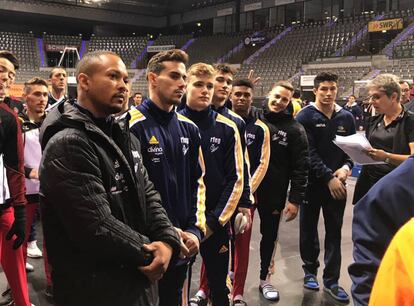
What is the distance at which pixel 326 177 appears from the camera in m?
3.34

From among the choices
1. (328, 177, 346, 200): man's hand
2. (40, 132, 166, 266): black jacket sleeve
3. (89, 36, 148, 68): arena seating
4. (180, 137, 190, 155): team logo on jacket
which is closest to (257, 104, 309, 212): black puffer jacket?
(328, 177, 346, 200): man's hand

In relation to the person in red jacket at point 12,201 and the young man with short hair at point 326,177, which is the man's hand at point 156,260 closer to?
the person in red jacket at point 12,201

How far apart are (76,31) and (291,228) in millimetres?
25520

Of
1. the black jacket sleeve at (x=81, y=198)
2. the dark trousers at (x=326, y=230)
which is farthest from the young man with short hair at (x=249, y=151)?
the black jacket sleeve at (x=81, y=198)

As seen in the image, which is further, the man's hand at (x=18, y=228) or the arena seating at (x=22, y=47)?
the arena seating at (x=22, y=47)

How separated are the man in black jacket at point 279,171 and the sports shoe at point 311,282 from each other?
36 cm

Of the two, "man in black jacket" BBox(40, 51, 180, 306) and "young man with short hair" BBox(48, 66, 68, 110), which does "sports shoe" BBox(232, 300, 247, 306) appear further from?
"young man with short hair" BBox(48, 66, 68, 110)

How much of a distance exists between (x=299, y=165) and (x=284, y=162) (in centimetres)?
14

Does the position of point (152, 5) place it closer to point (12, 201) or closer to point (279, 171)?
point (279, 171)

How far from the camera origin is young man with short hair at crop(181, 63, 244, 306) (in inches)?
102

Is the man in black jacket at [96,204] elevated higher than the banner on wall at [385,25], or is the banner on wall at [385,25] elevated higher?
the banner on wall at [385,25]

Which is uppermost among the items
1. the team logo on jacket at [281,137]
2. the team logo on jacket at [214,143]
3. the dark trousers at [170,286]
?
the team logo on jacket at [214,143]

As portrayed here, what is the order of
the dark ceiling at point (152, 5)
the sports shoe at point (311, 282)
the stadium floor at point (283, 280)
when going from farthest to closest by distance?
the dark ceiling at point (152, 5) → the sports shoe at point (311, 282) → the stadium floor at point (283, 280)

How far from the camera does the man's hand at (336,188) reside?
10.8 feet
